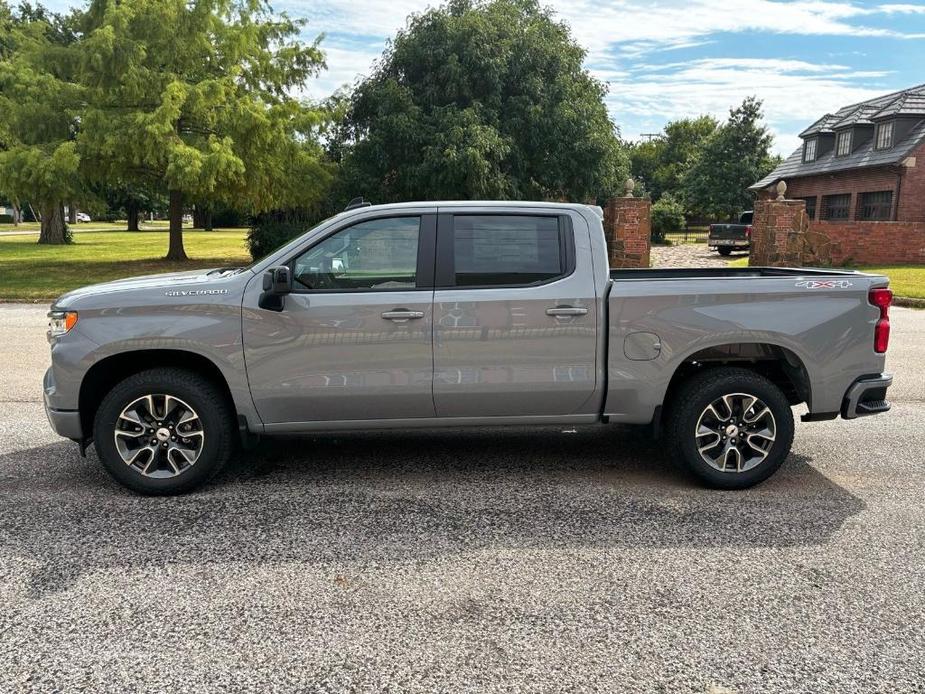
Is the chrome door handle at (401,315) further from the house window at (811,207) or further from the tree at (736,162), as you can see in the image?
the tree at (736,162)

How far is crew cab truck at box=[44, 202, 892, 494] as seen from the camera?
192 inches

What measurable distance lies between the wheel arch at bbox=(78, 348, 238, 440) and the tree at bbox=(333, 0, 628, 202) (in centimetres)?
1699

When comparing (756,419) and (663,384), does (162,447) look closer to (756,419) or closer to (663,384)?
(663,384)

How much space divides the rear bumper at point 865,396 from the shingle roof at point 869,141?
29612mm

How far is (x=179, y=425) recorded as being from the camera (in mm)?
4926

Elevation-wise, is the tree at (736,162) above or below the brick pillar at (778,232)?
above

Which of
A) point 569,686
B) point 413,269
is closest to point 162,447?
point 413,269

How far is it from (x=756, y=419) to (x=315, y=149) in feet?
72.0

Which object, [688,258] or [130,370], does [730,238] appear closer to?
[688,258]

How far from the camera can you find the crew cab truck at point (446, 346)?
4.87 metres

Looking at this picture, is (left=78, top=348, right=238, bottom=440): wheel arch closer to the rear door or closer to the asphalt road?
the asphalt road

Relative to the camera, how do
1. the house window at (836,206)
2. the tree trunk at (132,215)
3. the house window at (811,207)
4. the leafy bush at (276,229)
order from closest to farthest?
1. the leafy bush at (276,229)
2. the house window at (836,206)
3. the house window at (811,207)
4. the tree trunk at (132,215)

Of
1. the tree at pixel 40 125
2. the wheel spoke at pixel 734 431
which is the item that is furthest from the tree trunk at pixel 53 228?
the wheel spoke at pixel 734 431

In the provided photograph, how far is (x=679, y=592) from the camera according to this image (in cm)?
368
